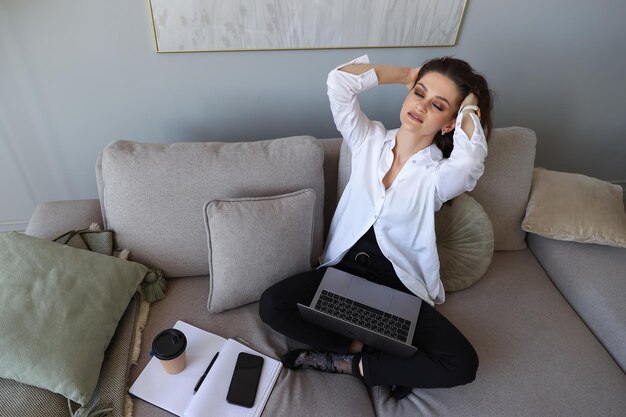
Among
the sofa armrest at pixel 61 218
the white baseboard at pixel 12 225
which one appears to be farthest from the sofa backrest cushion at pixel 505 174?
the white baseboard at pixel 12 225

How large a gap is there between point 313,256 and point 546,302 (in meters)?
0.87

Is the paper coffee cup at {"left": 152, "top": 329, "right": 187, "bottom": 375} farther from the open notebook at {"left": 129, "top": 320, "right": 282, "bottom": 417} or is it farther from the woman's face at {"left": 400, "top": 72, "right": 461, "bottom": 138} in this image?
the woman's face at {"left": 400, "top": 72, "right": 461, "bottom": 138}

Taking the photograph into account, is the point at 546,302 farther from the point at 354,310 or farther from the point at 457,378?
the point at 354,310

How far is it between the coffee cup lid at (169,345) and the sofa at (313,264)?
158 millimetres

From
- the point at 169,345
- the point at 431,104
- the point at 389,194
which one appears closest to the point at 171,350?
the point at 169,345

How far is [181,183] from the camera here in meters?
1.27

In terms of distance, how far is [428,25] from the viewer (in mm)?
1552

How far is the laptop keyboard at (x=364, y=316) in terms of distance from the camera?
115 cm

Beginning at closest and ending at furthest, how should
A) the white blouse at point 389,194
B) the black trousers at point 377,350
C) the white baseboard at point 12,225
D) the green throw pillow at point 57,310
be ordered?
the green throw pillow at point 57,310 → the black trousers at point 377,350 → the white blouse at point 389,194 → the white baseboard at point 12,225

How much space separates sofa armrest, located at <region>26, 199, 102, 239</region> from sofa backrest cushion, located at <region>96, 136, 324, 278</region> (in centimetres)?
7

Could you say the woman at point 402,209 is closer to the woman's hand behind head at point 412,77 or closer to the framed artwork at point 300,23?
the woman's hand behind head at point 412,77

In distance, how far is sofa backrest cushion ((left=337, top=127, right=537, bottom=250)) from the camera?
57.6 inches

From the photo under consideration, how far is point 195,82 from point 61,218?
716 millimetres

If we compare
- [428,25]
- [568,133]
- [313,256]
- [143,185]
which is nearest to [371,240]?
[313,256]
